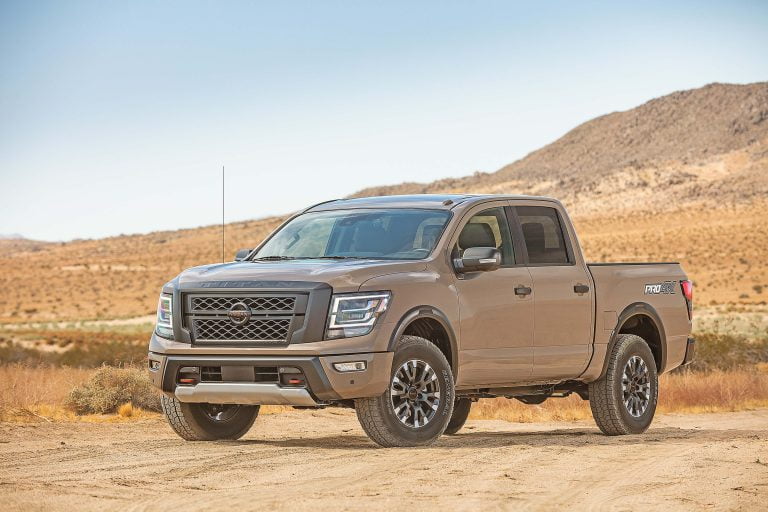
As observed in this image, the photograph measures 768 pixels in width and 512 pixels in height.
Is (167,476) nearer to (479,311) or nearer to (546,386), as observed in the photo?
(479,311)

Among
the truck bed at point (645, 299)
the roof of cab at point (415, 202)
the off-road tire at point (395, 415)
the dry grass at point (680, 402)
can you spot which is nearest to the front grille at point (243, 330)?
the off-road tire at point (395, 415)

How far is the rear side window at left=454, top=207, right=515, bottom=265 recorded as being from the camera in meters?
12.0

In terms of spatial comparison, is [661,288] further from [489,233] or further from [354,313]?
[354,313]

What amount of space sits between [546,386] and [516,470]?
341 cm

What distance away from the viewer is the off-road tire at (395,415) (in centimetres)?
1082

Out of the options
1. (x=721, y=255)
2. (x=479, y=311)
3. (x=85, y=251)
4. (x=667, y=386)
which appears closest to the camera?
(x=479, y=311)

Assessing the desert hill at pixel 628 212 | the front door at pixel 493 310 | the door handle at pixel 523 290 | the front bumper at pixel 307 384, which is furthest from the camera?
the desert hill at pixel 628 212

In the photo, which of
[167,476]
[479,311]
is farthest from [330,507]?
[479,311]

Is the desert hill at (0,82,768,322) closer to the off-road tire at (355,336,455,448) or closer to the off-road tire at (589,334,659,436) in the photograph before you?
the off-road tire at (589,334,659,436)

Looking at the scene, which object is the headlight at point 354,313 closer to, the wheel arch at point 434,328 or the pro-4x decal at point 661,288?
the wheel arch at point 434,328

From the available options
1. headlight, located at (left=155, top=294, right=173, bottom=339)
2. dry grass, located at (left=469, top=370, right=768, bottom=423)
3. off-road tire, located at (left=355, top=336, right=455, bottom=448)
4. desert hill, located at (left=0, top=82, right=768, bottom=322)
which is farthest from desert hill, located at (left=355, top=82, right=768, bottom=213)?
headlight, located at (left=155, top=294, right=173, bottom=339)

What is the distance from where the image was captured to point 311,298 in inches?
416

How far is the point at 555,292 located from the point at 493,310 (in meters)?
1.00

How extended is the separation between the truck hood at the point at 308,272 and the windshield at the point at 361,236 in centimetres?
41
